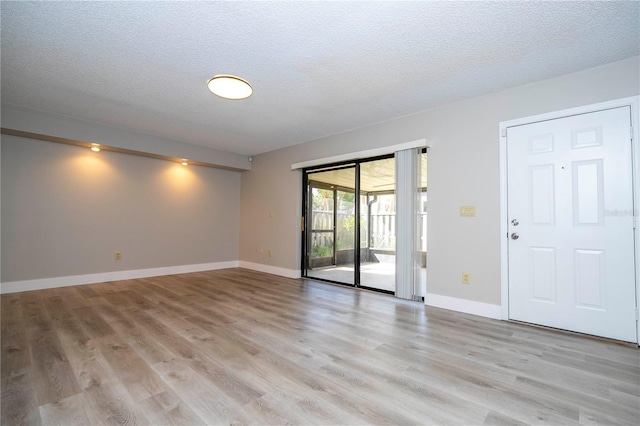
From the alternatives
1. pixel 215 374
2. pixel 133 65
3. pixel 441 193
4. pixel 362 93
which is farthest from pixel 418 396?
pixel 133 65

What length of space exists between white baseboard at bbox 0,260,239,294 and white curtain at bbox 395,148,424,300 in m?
4.14

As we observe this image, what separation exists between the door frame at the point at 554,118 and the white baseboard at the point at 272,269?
3.35m

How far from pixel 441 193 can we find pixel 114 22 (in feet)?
12.0

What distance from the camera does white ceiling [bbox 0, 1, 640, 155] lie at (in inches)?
79.5

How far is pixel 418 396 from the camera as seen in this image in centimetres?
168

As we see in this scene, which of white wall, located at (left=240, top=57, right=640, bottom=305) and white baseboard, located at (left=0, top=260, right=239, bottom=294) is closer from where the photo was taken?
white wall, located at (left=240, top=57, right=640, bottom=305)

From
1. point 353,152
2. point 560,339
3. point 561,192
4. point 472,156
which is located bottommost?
point 560,339

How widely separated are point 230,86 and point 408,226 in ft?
9.17

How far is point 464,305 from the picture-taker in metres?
3.32

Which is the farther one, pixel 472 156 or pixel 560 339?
pixel 472 156

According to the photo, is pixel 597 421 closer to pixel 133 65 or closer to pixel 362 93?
pixel 362 93

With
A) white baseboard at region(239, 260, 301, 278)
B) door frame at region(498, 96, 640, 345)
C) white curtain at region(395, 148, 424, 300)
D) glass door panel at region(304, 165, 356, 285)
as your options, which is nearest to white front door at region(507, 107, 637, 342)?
door frame at region(498, 96, 640, 345)

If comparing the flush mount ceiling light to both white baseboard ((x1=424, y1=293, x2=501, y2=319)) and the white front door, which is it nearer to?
the white front door

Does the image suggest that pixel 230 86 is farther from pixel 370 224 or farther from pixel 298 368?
pixel 370 224
